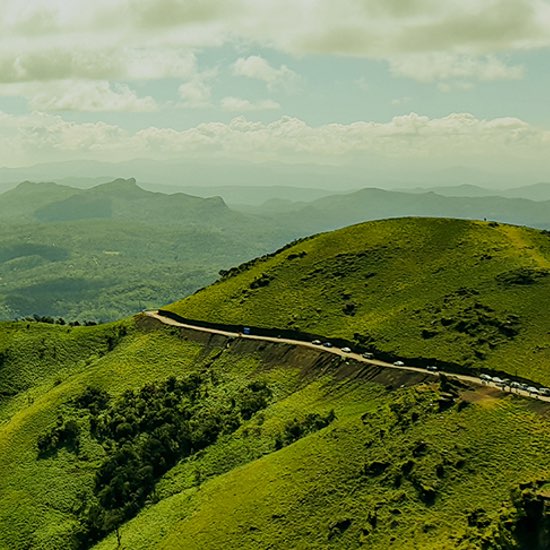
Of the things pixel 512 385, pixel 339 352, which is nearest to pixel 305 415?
pixel 339 352

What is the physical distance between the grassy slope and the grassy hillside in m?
11.9

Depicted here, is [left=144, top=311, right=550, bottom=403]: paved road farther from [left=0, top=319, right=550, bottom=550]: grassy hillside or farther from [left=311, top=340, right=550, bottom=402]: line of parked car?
[left=0, top=319, right=550, bottom=550]: grassy hillside

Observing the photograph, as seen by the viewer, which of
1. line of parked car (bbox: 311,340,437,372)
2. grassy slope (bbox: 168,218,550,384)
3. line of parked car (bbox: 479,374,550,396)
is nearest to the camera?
line of parked car (bbox: 479,374,550,396)

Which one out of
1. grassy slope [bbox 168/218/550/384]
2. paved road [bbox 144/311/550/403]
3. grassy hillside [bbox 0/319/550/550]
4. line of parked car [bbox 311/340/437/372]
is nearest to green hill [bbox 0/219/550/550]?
grassy hillside [bbox 0/319/550/550]

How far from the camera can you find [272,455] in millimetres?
98000

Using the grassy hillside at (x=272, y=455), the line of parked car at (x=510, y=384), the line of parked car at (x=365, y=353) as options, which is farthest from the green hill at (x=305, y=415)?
the line of parked car at (x=510, y=384)

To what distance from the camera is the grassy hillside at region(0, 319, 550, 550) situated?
246 feet

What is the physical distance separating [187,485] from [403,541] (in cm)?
4506

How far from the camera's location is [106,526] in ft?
334

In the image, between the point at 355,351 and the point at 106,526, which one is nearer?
the point at 106,526

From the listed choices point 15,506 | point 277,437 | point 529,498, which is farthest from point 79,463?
point 529,498

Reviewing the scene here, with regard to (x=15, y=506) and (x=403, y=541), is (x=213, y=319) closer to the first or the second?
(x=15, y=506)

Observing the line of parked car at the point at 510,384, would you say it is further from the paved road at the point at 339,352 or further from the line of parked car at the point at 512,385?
the paved road at the point at 339,352

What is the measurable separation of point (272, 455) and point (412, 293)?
2377 inches
